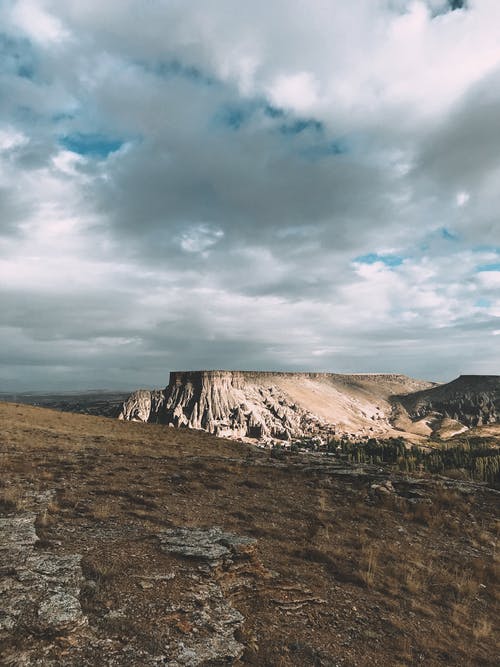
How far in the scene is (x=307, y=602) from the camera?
30.5 feet

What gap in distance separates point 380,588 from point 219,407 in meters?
151

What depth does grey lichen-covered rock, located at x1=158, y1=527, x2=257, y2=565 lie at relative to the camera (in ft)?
34.2

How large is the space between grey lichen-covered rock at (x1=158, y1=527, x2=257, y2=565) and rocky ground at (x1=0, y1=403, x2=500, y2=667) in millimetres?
66

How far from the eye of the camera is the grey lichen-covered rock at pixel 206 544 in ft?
34.2

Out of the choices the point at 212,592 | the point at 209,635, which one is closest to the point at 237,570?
the point at 212,592

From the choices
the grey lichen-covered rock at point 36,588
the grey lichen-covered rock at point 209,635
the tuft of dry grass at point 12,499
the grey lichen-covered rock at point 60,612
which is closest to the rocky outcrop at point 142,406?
the tuft of dry grass at point 12,499

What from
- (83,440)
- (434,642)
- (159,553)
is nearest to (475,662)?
(434,642)

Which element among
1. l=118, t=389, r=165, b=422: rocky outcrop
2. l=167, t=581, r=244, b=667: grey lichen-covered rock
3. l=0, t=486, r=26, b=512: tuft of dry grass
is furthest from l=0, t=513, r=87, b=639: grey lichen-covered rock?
l=118, t=389, r=165, b=422: rocky outcrop

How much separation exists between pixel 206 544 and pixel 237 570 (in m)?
1.44

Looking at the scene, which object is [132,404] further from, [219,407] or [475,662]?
[475,662]

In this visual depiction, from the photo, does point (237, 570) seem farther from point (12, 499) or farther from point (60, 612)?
point (12, 499)

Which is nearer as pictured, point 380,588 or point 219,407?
point 380,588

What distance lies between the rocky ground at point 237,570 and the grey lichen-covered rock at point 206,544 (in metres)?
0.07

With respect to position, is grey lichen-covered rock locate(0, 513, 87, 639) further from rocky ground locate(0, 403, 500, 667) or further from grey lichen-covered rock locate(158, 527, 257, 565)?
grey lichen-covered rock locate(158, 527, 257, 565)
